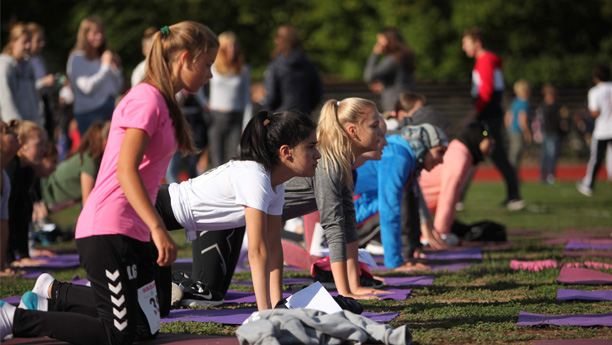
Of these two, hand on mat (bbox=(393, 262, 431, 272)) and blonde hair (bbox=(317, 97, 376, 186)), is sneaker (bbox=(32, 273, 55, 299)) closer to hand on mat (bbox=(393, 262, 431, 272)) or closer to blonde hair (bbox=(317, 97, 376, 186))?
blonde hair (bbox=(317, 97, 376, 186))

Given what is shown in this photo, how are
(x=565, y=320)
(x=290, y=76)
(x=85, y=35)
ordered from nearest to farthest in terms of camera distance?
(x=565, y=320), (x=85, y=35), (x=290, y=76)

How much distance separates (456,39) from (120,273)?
3411 cm

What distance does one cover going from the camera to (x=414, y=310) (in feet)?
16.0

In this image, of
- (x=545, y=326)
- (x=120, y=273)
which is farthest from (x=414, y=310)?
(x=120, y=273)

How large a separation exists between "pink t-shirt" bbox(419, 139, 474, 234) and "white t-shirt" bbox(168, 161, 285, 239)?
3.32 meters

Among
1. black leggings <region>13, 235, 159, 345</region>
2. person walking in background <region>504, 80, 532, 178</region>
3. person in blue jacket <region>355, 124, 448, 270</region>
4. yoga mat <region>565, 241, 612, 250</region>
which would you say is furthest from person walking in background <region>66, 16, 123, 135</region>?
person walking in background <region>504, 80, 532, 178</region>

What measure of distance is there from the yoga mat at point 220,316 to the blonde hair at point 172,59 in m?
1.11

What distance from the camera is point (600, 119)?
1361 centimetres

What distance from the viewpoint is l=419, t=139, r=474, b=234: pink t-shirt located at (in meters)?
7.78

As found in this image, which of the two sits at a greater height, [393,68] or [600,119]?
[393,68]

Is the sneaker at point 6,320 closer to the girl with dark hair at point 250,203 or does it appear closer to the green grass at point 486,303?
the green grass at point 486,303

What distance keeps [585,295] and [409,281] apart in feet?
4.23

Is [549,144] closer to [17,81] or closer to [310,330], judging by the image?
[17,81]

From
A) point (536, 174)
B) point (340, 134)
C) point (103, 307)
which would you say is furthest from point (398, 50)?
point (536, 174)
